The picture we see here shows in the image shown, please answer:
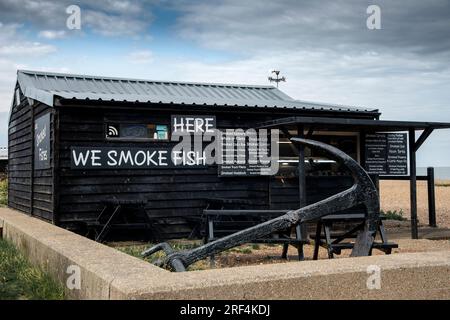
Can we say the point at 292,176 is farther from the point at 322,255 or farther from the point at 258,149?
the point at 322,255

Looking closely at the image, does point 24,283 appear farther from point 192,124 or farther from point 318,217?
point 192,124

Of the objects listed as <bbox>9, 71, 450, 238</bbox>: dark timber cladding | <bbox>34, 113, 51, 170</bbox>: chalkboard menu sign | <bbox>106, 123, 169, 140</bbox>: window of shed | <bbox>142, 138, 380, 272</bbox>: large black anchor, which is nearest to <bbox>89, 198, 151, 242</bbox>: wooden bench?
<bbox>9, 71, 450, 238</bbox>: dark timber cladding

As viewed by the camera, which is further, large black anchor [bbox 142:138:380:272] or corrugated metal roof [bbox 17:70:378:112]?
corrugated metal roof [bbox 17:70:378:112]

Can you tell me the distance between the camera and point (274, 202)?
1284 cm

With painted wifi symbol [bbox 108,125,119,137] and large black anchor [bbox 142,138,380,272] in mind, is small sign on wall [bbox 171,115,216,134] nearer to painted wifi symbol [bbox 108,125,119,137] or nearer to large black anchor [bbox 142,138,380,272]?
painted wifi symbol [bbox 108,125,119,137]

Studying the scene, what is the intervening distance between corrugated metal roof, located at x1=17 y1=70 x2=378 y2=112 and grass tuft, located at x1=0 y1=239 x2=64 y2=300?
14.8 ft

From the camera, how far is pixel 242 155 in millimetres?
12812

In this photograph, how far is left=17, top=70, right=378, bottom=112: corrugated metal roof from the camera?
12156 mm

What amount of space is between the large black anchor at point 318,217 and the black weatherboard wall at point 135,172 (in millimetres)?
5723

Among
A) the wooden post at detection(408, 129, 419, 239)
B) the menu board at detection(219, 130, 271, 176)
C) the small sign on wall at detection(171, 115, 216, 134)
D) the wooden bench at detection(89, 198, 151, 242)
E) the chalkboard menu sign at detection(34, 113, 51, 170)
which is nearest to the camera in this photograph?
the wooden bench at detection(89, 198, 151, 242)

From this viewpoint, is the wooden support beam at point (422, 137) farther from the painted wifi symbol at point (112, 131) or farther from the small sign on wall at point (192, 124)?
the painted wifi symbol at point (112, 131)

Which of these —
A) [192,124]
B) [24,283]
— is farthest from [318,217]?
[192,124]
